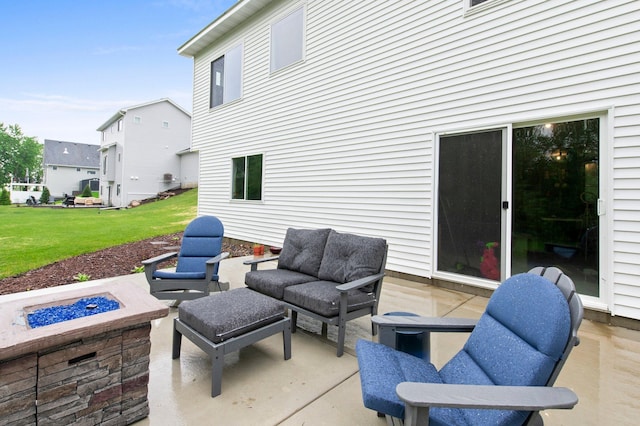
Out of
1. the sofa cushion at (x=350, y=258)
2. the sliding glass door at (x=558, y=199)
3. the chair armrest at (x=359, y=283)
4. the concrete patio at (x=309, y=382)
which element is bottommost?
the concrete patio at (x=309, y=382)

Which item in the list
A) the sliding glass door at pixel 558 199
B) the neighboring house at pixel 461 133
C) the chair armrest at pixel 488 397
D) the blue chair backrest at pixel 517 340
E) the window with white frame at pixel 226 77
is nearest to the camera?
the chair armrest at pixel 488 397

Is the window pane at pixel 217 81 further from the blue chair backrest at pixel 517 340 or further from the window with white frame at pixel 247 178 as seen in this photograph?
the blue chair backrest at pixel 517 340

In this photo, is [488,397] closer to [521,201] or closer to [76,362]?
[76,362]

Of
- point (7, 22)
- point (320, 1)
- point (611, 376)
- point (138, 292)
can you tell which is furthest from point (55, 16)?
point (611, 376)

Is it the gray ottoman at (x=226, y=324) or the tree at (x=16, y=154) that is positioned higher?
the tree at (x=16, y=154)

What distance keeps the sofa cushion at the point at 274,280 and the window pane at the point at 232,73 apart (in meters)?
6.63

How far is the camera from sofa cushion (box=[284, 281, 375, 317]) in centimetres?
281

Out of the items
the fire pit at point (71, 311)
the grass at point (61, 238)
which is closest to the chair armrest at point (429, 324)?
the fire pit at point (71, 311)

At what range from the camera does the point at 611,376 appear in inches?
95.7

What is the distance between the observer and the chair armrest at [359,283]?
276 centimetres

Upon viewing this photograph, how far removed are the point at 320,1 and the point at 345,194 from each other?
4.17 meters

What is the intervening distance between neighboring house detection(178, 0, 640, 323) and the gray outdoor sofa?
1955 millimetres

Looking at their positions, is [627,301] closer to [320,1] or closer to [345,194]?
[345,194]

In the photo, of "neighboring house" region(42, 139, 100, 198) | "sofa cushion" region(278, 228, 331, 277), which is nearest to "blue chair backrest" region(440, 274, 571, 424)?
"sofa cushion" region(278, 228, 331, 277)
